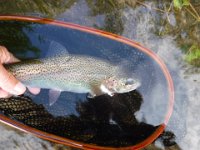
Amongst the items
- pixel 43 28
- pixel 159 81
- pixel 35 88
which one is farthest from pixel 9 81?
pixel 159 81

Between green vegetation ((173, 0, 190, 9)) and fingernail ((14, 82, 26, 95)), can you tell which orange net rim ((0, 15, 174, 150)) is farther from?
green vegetation ((173, 0, 190, 9))

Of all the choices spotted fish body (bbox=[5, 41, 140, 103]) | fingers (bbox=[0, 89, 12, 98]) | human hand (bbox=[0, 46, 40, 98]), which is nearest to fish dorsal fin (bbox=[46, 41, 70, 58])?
spotted fish body (bbox=[5, 41, 140, 103])

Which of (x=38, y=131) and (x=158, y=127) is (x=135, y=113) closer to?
(x=158, y=127)

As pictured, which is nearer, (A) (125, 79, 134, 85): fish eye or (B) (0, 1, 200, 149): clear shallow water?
(A) (125, 79, 134, 85): fish eye

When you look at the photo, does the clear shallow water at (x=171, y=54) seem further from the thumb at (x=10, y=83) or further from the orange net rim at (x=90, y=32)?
the thumb at (x=10, y=83)

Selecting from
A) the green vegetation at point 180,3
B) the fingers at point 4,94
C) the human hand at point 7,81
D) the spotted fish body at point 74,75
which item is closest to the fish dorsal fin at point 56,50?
the spotted fish body at point 74,75
